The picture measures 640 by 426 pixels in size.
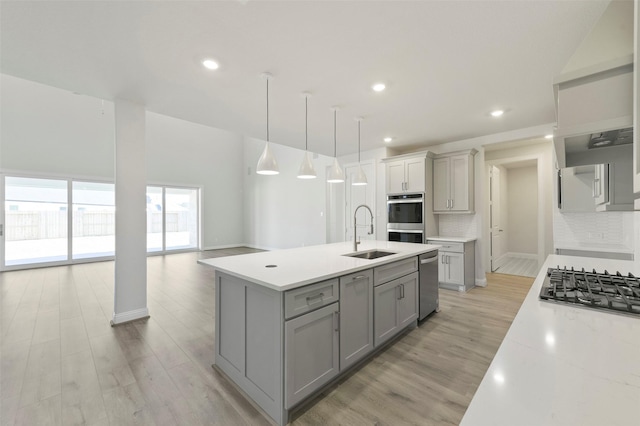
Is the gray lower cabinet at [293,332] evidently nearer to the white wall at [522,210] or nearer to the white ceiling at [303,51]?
the white ceiling at [303,51]

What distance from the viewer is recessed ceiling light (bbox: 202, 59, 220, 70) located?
230 centimetres

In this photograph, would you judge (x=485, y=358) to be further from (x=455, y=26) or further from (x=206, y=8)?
(x=206, y=8)

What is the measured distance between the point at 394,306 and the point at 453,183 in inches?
117

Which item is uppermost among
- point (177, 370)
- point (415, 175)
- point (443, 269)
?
point (415, 175)

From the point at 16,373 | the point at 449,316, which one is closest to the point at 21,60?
the point at 16,373

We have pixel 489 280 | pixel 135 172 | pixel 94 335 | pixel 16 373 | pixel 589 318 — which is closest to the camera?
pixel 589 318

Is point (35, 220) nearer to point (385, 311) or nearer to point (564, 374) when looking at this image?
point (385, 311)

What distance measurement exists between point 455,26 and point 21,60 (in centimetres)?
348

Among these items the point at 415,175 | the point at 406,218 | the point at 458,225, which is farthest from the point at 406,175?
the point at 458,225

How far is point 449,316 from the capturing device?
3.33 meters

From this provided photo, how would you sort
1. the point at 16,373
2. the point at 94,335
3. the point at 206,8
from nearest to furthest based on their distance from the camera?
the point at 206,8 < the point at 16,373 < the point at 94,335

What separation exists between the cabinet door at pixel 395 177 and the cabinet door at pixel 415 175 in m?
0.10

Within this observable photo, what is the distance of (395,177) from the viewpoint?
5039 mm

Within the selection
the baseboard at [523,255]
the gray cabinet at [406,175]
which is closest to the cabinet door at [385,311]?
the gray cabinet at [406,175]
